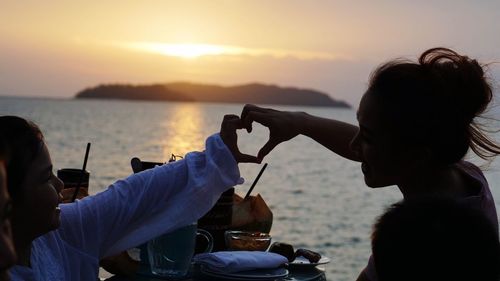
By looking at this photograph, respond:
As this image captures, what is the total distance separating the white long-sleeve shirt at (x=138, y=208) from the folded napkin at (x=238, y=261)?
0.62 feet

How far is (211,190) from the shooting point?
2.89m

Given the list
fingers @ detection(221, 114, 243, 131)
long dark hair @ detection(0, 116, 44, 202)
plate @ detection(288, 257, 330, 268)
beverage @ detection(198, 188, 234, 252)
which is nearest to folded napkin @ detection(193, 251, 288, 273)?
plate @ detection(288, 257, 330, 268)

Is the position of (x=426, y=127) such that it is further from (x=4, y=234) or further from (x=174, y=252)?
(x=4, y=234)

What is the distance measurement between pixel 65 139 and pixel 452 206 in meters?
48.9

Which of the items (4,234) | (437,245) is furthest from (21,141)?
(437,245)

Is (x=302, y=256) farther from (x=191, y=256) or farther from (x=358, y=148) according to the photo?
(x=358, y=148)

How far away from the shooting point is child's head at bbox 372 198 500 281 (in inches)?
65.1

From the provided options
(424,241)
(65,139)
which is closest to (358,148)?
Answer: (424,241)

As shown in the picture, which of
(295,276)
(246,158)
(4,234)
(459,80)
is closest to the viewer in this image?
(4,234)

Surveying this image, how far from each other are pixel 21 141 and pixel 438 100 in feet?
4.23

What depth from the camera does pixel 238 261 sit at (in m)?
2.93

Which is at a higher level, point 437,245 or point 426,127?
point 426,127

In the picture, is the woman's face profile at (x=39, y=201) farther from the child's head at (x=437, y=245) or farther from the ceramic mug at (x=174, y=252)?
the child's head at (x=437, y=245)

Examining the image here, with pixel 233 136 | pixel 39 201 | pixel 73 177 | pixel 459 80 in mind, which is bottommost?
pixel 73 177
